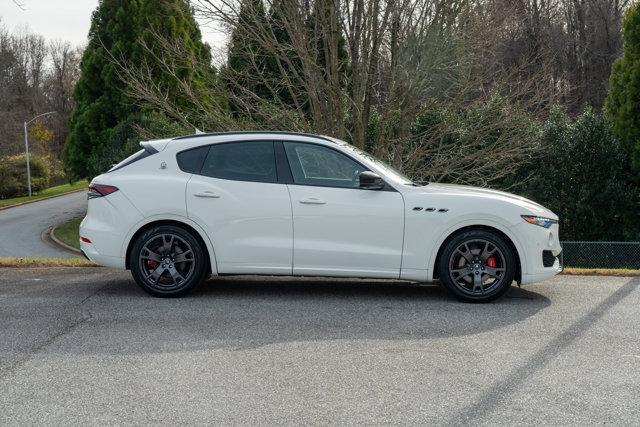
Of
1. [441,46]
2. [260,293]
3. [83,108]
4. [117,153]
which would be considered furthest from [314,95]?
[83,108]

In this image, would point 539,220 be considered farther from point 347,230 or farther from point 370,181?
point 347,230

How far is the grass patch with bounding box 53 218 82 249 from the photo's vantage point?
3152cm

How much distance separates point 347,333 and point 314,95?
27.1 feet

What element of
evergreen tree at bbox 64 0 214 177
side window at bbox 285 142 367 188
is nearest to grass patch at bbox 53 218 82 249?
evergreen tree at bbox 64 0 214 177

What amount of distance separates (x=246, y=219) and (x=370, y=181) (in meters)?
1.25

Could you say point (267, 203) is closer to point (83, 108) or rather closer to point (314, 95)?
point (314, 95)

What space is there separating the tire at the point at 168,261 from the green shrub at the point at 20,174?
5566 cm

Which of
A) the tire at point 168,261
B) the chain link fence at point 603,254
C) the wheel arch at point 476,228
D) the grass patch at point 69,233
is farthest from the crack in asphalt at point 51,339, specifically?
the grass patch at point 69,233

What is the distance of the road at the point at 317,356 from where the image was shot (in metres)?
4.66

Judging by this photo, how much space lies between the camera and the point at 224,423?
14.5ft

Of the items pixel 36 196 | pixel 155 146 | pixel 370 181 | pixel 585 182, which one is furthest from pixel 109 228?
pixel 36 196

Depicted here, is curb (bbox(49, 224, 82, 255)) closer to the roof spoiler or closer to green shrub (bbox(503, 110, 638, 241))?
green shrub (bbox(503, 110, 638, 241))

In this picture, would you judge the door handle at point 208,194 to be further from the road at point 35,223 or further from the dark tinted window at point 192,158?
the road at point 35,223

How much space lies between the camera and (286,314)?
716cm
